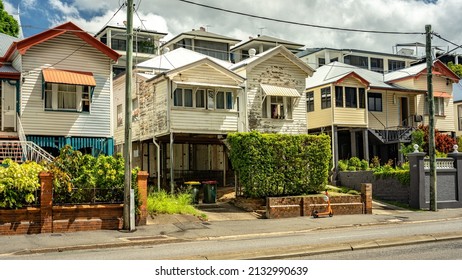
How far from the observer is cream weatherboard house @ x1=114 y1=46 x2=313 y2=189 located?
92.6 ft

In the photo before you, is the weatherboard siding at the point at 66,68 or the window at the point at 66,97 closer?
the weatherboard siding at the point at 66,68

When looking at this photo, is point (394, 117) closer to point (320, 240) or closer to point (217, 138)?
point (217, 138)

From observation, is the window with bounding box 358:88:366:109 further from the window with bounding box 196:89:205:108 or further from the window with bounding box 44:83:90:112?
the window with bounding box 44:83:90:112

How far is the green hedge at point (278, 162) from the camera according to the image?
2458 centimetres

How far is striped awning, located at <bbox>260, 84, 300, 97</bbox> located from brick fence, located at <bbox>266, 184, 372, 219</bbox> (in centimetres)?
832

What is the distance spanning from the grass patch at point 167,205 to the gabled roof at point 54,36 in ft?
25.8

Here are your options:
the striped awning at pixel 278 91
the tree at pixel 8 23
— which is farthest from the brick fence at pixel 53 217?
the tree at pixel 8 23

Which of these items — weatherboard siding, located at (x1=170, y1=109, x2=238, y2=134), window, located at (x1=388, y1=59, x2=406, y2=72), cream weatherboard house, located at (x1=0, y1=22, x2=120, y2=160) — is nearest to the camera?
cream weatherboard house, located at (x1=0, y1=22, x2=120, y2=160)

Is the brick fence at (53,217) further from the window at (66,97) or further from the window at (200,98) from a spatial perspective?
the window at (200,98)

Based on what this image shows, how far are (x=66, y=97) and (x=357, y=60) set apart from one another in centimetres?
4344

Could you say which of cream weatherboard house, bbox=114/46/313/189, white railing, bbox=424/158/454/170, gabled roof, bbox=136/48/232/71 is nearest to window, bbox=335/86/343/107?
cream weatherboard house, bbox=114/46/313/189

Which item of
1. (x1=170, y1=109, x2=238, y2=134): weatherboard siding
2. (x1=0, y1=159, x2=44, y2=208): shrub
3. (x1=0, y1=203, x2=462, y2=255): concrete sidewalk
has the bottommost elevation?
(x1=0, y1=203, x2=462, y2=255): concrete sidewalk

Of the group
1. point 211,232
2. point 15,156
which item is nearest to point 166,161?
point 15,156

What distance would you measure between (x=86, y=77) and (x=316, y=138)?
11.3 m
